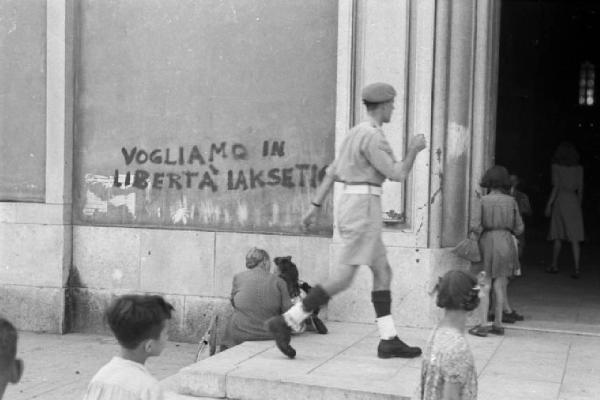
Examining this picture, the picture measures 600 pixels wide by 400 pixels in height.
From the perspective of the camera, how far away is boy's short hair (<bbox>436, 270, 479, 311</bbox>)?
3682mm

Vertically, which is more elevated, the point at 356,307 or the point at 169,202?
the point at 169,202

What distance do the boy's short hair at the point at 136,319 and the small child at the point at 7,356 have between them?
1.23 feet

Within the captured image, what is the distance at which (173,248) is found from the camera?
901 cm

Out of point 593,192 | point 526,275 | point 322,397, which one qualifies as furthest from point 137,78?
point 593,192

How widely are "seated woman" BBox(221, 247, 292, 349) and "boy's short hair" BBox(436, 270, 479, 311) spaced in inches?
136

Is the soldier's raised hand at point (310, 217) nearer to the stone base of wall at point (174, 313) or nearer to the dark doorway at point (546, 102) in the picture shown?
the stone base of wall at point (174, 313)

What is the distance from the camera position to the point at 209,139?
8.94 meters

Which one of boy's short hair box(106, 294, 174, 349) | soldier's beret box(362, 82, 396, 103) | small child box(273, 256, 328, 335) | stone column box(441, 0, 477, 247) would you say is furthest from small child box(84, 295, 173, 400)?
stone column box(441, 0, 477, 247)

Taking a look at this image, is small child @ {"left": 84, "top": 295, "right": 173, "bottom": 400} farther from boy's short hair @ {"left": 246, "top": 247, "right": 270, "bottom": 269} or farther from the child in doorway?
the child in doorway

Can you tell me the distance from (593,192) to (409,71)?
1514cm

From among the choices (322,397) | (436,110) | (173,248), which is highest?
(436,110)

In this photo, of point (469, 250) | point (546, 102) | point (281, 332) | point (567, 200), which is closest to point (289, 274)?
point (469, 250)

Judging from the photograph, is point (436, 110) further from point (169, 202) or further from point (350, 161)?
point (169, 202)

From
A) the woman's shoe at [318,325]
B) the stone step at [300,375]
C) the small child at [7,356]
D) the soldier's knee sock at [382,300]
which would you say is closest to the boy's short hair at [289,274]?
the woman's shoe at [318,325]
